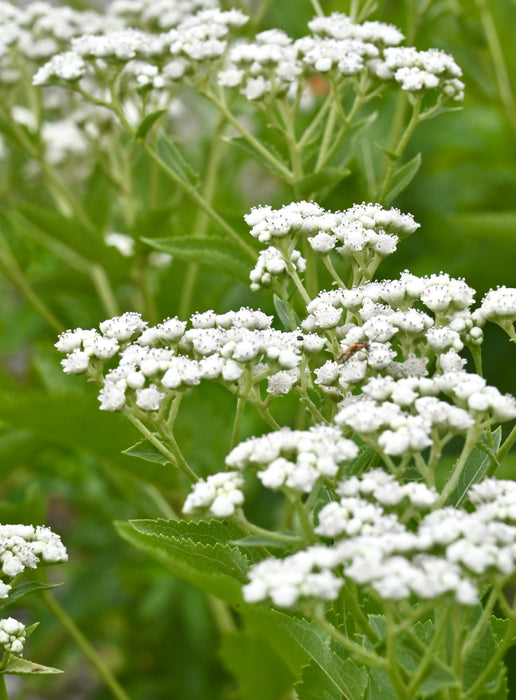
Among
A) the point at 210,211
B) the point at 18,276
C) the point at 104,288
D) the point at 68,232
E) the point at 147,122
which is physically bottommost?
the point at 104,288

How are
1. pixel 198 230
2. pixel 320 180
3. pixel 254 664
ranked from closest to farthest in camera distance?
pixel 320 180 < pixel 254 664 < pixel 198 230

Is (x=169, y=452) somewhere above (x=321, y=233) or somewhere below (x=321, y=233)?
below

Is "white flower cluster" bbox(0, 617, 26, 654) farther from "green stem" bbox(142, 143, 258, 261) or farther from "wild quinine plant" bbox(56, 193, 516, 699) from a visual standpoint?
"green stem" bbox(142, 143, 258, 261)

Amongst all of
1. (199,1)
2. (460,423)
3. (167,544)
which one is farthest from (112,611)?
(460,423)

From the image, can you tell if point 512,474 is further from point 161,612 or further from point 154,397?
point 161,612

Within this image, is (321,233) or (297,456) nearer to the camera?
(297,456)

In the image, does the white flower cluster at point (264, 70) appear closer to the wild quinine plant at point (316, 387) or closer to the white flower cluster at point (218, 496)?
the wild quinine plant at point (316, 387)

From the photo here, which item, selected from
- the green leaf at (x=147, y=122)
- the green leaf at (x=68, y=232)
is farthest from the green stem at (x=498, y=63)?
the green leaf at (x=147, y=122)

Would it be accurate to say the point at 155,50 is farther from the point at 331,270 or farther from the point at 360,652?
the point at 360,652

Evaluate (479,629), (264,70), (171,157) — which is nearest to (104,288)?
(171,157)
